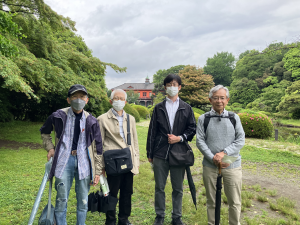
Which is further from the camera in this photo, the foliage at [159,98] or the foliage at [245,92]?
the foliage at [245,92]

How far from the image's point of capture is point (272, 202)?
13.0 ft

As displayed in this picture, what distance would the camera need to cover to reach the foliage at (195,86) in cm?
2432

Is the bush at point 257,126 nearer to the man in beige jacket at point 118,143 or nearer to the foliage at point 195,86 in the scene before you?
the foliage at point 195,86

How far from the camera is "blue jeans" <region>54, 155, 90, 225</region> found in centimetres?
240

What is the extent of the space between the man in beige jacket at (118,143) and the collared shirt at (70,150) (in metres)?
0.33

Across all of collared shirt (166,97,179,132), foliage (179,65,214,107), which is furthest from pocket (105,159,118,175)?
foliage (179,65,214,107)

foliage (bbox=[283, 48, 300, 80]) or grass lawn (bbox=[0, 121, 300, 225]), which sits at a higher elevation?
foliage (bbox=[283, 48, 300, 80])

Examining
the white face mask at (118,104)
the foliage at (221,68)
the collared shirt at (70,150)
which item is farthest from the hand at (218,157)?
the foliage at (221,68)

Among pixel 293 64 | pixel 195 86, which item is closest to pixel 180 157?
pixel 195 86

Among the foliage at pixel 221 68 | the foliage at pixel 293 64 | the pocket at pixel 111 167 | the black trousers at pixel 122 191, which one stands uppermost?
the foliage at pixel 221 68

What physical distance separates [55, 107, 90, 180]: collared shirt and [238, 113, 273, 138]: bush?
41.3ft

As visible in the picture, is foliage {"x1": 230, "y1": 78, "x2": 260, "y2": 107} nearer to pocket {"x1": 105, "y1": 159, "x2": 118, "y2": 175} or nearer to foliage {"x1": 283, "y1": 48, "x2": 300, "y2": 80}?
foliage {"x1": 283, "y1": 48, "x2": 300, "y2": 80}

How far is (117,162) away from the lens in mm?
2717

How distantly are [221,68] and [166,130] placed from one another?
211 feet
